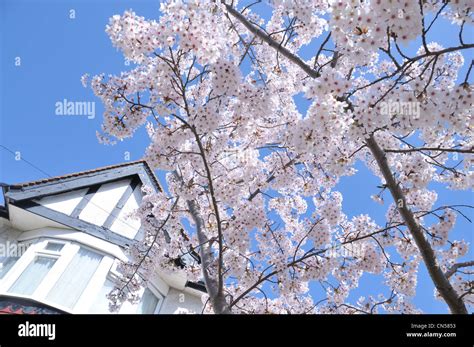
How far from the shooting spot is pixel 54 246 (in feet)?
26.4

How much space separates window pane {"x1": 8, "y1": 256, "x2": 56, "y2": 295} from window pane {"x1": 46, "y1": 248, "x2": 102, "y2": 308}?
51 centimetres

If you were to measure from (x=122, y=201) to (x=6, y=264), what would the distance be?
3391 mm

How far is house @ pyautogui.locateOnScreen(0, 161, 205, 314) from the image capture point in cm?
709

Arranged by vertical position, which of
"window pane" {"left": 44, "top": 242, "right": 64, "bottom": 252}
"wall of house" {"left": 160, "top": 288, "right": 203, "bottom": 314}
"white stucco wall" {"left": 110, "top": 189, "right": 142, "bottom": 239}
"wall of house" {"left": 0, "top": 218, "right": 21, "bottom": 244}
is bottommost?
"wall of house" {"left": 160, "top": 288, "right": 203, "bottom": 314}

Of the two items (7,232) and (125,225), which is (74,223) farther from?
(7,232)

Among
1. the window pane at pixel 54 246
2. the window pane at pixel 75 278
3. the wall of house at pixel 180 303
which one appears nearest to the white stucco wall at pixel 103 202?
the window pane at pixel 54 246

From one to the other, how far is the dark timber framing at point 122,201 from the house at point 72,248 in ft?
0.09

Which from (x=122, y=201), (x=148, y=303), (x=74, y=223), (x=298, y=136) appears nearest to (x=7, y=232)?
(x=74, y=223)

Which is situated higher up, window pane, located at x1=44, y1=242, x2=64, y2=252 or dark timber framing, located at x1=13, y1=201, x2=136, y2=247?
dark timber framing, located at x1=13, y1=201, x2=136, y2=247

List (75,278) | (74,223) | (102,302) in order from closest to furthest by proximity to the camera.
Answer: (75,278)
(102,302)
(74,223)

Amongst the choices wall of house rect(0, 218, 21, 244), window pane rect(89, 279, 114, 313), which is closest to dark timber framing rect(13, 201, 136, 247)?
wall of house rect(0, 218, 21, 244)

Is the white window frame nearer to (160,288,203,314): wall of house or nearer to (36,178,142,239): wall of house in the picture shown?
(36,178,142,239): wall of house

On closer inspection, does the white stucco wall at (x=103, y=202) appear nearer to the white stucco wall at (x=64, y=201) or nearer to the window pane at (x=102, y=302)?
the white stucco wall at (x=64, y=201)
